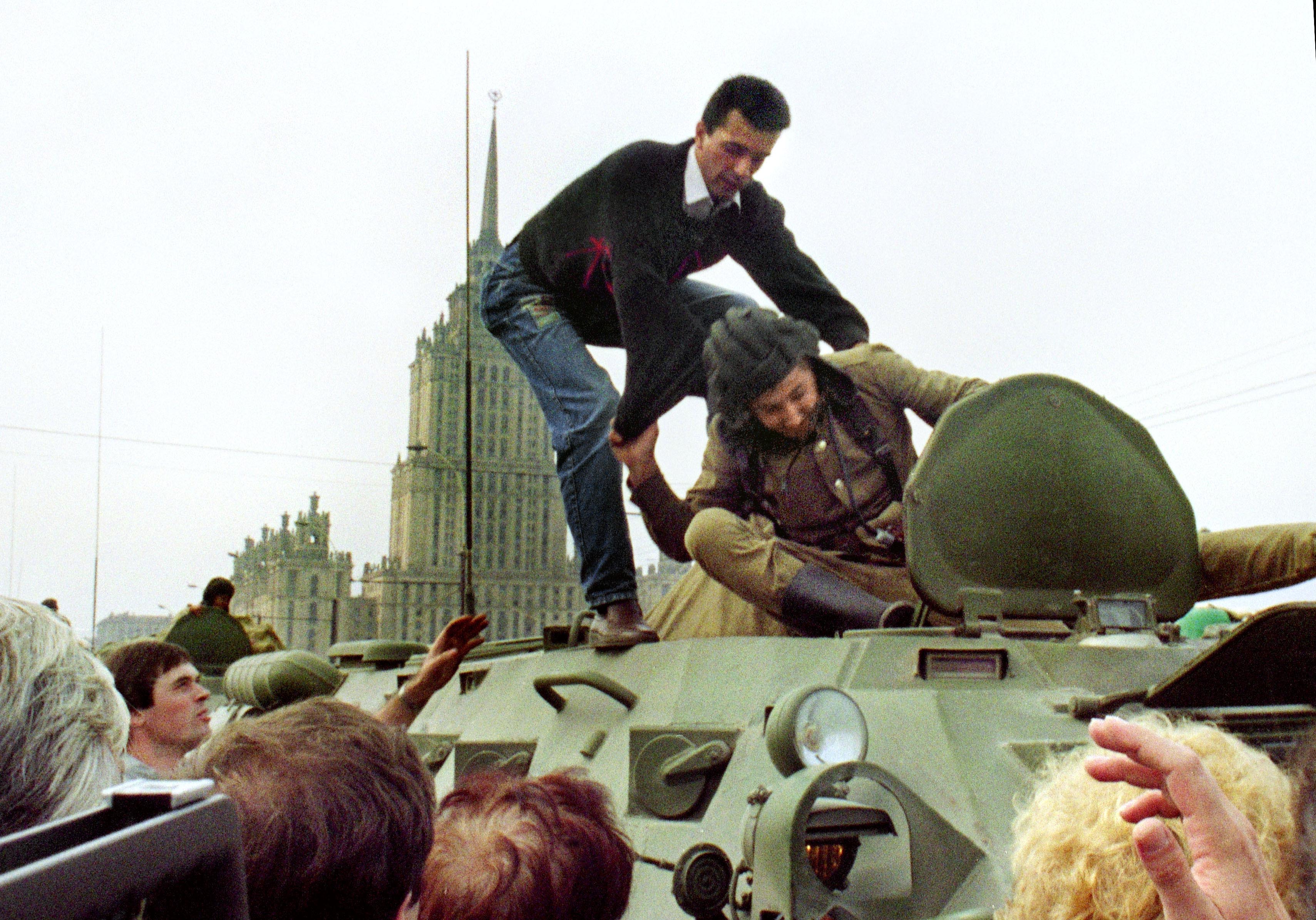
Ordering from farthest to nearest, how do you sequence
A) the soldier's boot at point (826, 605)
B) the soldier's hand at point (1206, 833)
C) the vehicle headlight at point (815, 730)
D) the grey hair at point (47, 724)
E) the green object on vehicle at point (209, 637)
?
the green object on vehicle at point (209, 637), the soldier's boot at point (826, 605), the vehicle headlight at point (815, 730), the grey hair at point (47, 724), the soldier's hand at point (1206, 833)

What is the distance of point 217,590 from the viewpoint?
11.7 meters

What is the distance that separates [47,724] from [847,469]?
476cm

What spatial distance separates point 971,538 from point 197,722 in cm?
299

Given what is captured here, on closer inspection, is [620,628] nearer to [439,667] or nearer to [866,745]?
[439,667]

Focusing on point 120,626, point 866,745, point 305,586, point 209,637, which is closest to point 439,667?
point 866,745

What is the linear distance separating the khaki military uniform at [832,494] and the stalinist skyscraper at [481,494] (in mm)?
1791

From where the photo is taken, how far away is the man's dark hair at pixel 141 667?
5.05 meters

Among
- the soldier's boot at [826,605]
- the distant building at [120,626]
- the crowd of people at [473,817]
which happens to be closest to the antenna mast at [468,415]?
the soldier's boot at [826,605]

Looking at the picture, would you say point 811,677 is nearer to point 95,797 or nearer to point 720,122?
point 95,797

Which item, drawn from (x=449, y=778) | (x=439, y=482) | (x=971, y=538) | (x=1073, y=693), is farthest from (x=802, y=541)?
(x=439, y=482)

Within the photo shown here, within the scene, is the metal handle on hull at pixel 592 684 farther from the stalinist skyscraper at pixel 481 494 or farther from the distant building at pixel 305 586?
the distant building at pixel 305 586

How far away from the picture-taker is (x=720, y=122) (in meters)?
7.00

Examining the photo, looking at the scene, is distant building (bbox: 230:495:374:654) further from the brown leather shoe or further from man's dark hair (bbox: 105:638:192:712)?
man's dark hair (bbox: 105:638:192:712)

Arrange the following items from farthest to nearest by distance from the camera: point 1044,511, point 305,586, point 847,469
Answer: point 305,586 → point 847,469 → point 1044,511
